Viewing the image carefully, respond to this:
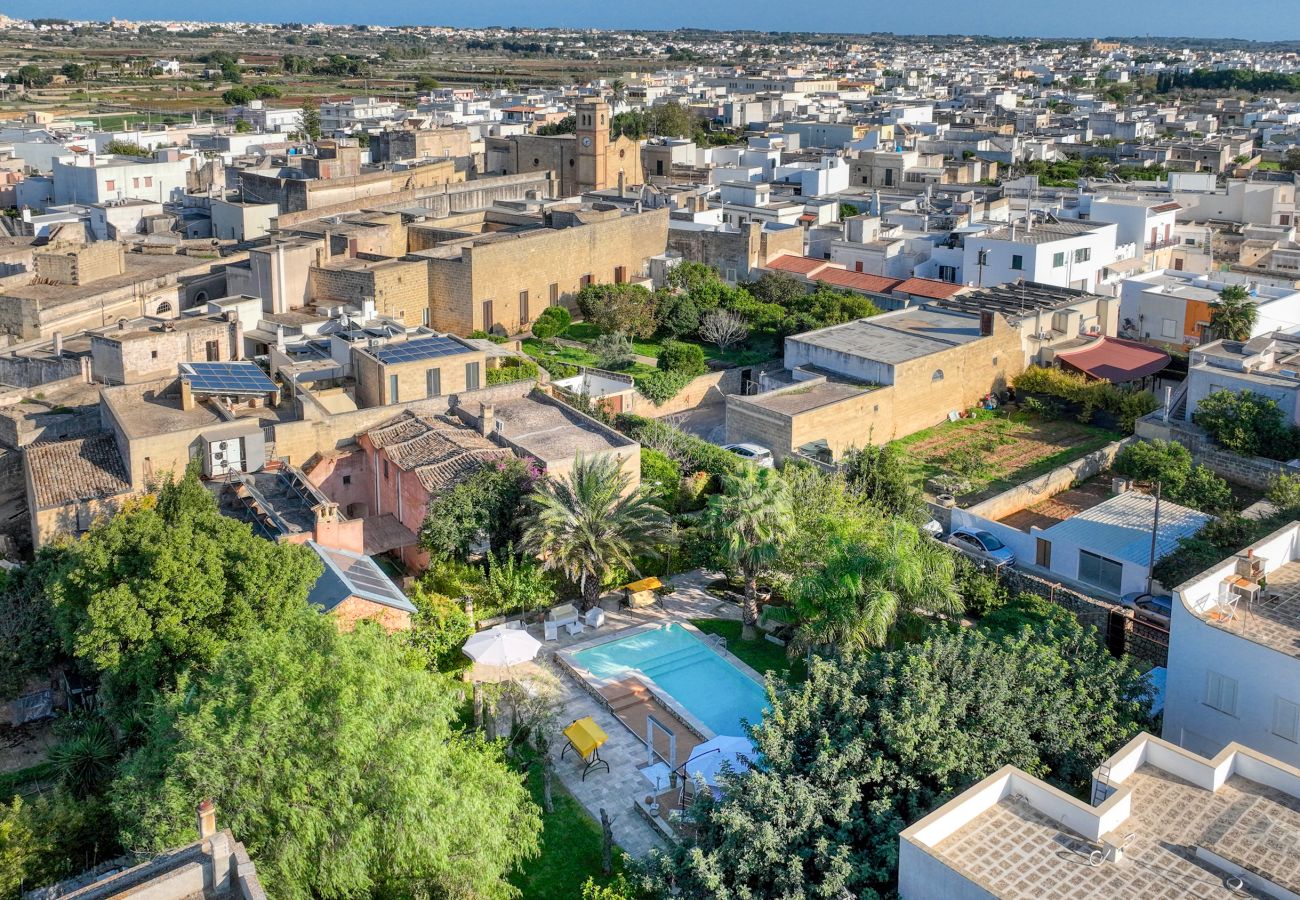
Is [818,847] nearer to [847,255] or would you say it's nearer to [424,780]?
[424,780]

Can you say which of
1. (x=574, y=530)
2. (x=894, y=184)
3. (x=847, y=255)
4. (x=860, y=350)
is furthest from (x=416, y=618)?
(x=894, y=184)

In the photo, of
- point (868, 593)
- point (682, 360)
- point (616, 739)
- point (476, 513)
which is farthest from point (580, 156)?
point (616, 739)

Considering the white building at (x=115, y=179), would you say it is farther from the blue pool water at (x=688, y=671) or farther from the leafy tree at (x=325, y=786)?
the leafy tree at (x=325, y=786)

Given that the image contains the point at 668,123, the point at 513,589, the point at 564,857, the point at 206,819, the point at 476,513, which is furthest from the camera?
the point at 668,123

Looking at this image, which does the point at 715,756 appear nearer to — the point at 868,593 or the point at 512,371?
the point at 868,593

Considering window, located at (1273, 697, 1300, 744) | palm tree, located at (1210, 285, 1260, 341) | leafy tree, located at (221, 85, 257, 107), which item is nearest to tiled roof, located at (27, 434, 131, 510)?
window, located at (1273, 697, 1300, 744)
